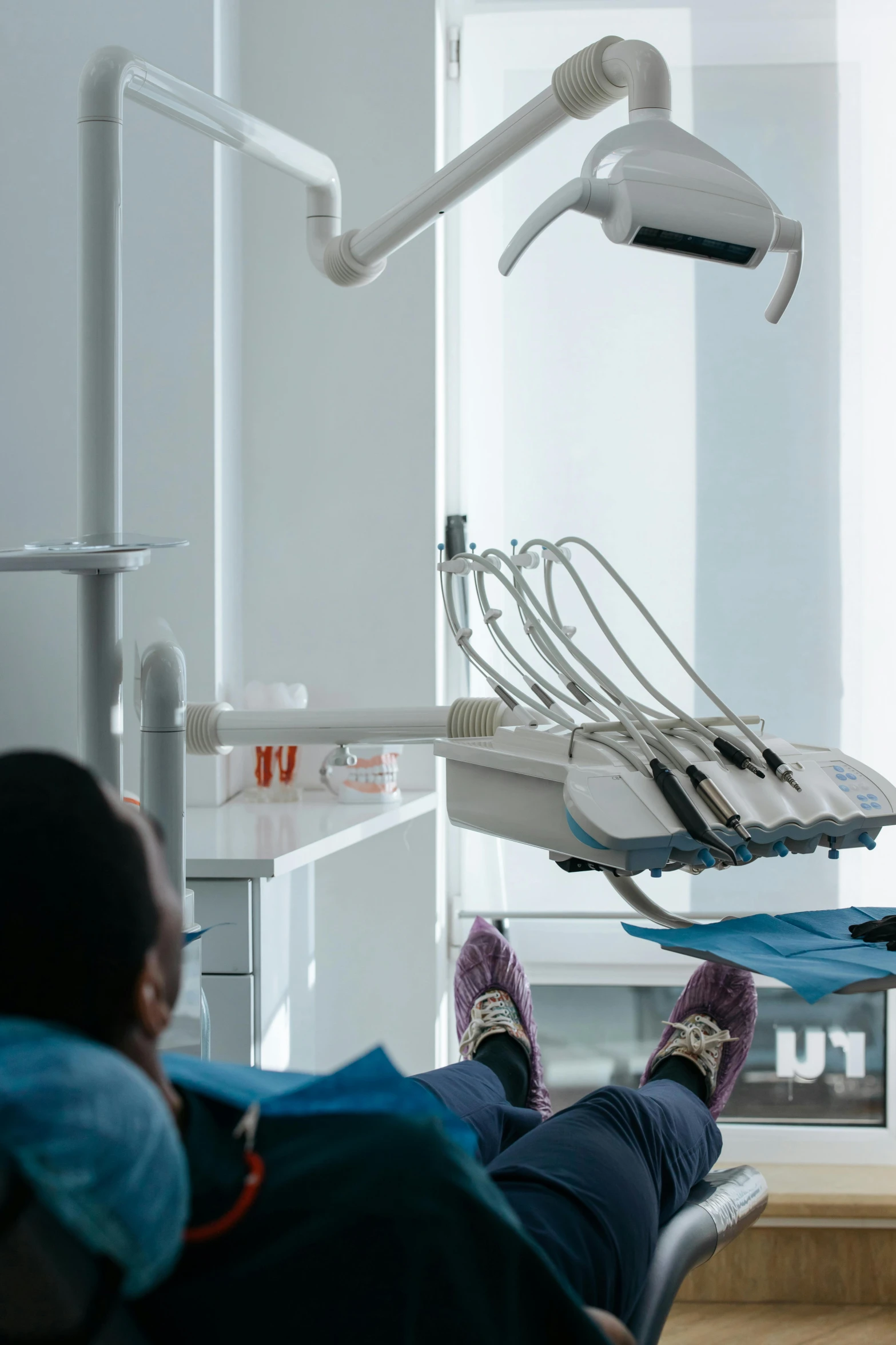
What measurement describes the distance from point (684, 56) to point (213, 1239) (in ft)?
7.72

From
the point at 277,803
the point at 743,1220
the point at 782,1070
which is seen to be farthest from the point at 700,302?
the point at 743,1220

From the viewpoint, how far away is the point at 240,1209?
1.70ft

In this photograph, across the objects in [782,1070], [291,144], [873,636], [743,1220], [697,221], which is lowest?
[782,1070]

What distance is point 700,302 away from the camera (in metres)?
2.26

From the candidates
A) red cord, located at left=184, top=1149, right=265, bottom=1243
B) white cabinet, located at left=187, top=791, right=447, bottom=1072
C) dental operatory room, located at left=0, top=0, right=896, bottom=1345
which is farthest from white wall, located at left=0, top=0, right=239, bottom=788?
red cord, located at left=184, top=1149, right=265, bottom=1243

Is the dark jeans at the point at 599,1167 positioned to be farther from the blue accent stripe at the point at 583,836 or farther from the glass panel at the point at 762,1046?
the glass panel at the point at 762,1046

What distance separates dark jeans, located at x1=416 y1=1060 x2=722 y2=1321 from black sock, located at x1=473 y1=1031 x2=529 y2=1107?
234mm

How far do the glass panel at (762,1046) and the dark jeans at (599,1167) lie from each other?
125 centimetres

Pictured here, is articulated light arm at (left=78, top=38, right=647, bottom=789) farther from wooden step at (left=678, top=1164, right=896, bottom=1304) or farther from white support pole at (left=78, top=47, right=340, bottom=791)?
wooden step at (left=678, top=1164, right=896, bottom=1304)

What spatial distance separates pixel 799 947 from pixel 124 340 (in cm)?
171

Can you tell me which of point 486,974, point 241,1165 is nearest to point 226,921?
point 486,974

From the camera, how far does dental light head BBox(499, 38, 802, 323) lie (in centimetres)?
72

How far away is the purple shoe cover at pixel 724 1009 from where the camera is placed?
1.40 m

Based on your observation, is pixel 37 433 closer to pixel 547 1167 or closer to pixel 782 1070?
pixel 547 1167
